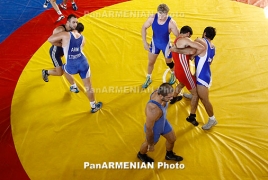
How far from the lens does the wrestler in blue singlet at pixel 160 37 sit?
13.6 ft

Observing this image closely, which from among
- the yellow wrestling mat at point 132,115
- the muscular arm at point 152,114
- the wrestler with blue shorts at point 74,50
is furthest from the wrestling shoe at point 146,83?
the muscular arm at point 152,114

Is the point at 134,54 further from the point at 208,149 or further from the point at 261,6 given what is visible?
the point at 261,6

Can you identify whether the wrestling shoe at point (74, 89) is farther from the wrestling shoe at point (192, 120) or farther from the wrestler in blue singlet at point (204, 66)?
the wrestler in blue singlet at point (204, 66)

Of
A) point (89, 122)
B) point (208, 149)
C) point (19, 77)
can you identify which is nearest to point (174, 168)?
point (208, 149)

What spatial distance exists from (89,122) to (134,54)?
1.82 meters

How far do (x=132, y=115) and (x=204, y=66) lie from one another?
145cm

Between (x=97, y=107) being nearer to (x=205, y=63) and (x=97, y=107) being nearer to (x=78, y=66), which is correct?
(x=78, y=66)

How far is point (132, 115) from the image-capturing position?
4.43 m

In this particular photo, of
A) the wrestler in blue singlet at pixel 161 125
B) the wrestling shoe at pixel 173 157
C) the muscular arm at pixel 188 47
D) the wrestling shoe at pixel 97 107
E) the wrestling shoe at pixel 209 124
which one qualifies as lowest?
the wrestling shoe at pixel 173 157

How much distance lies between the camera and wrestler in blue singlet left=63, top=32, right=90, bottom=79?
3869mm

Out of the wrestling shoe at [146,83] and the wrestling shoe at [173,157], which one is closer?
the wrestling shoe at [173,157]

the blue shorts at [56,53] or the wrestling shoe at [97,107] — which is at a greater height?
the blue shorts at [56,53]

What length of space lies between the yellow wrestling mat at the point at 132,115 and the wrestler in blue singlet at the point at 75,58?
2.48ft

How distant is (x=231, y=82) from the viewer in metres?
4.82
